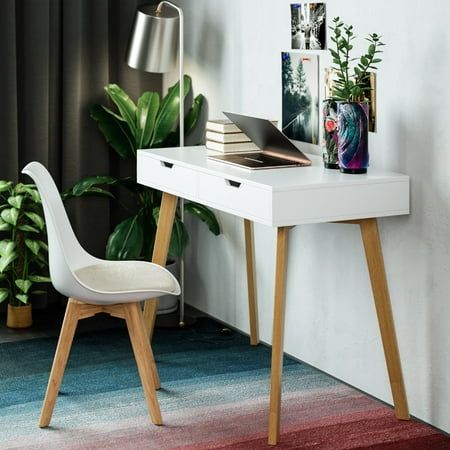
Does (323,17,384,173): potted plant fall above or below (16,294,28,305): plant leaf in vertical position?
above

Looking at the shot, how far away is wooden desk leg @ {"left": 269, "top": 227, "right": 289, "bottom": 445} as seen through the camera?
299 cm

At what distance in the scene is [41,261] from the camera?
4.29m

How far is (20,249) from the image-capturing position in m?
4.18

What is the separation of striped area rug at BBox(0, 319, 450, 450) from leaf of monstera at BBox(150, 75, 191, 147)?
0.94 m

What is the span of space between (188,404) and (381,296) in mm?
770

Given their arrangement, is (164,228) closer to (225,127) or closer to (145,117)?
(225,127)

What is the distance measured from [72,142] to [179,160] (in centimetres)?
119

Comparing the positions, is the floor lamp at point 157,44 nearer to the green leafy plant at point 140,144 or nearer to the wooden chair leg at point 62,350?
the green leafy plant at point 140,144

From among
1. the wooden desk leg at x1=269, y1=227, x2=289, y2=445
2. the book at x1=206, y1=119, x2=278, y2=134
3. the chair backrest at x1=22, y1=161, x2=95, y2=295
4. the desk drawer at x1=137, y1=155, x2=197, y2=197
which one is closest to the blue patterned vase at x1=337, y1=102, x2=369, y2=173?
the wooden desk leg at x1=269, y1=227, x2=289, y2=445

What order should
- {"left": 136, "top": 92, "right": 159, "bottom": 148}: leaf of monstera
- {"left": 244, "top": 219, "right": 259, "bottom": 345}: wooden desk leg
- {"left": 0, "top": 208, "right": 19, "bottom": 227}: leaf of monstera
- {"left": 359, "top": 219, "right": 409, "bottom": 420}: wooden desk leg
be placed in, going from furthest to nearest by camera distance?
{"left": 136, "top": 92, "right": 159, "bottom": 148}: leaf of monstera
{"left": 0, "top": 208, "right": 19, "bottom": 227}: leaf of monstera
{"left": 244, "top": 219, "right": 259, "bottom": 345}: wooden desk leg
{"left": 359, "top": 219, "right": 409, "bottom": 420}: wooden desk leg

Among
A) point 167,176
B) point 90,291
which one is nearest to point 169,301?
point 167,176

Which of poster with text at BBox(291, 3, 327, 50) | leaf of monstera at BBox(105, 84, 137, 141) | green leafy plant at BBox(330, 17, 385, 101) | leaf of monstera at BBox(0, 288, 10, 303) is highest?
poster with text at BBox(291, 3, 327, 50)

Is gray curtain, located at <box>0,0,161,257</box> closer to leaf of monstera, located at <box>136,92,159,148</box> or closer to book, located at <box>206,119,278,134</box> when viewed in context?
leaf of monstera, located at <box>136,92,159,148</box>

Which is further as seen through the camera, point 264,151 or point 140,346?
point 264,151
